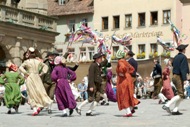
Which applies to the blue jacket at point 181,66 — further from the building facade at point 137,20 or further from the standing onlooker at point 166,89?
the building facade at point 137,20

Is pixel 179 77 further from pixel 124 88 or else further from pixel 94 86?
pixel 94 86

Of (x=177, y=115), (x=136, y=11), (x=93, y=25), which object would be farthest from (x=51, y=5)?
(x=177, y=115)

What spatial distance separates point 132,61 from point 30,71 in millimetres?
3727

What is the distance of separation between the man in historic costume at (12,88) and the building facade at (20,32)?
543 inches

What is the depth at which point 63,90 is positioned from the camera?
17016 millimetres

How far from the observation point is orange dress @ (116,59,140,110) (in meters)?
16.4

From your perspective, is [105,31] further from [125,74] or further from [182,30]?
[125,74]

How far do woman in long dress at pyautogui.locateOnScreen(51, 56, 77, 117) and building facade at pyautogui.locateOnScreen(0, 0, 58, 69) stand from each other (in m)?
15.9

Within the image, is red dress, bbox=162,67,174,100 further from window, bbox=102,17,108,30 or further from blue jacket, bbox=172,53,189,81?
window, bbox=102,17,108,30

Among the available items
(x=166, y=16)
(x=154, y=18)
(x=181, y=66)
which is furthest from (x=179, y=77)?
(x=154, y=18)

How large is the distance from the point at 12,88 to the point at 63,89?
2496 mm

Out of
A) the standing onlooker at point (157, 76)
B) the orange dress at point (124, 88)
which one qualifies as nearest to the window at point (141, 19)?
the standing onlooker at point (157, 76)

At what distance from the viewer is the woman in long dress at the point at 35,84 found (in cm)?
1764

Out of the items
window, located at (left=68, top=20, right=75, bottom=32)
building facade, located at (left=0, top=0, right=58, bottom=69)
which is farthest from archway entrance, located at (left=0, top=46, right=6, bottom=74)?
window, located at (left=68, top=20, right=75, bottom=32)
